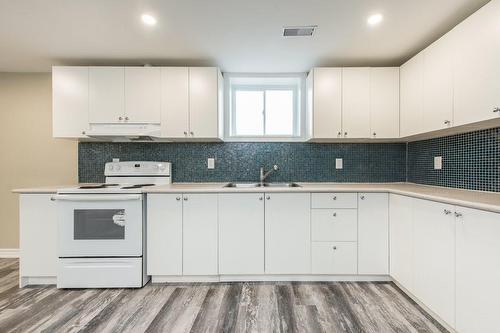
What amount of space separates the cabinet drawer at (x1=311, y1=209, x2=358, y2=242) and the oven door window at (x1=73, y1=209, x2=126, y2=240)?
1757mm

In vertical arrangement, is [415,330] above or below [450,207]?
below

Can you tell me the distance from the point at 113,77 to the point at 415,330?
3.33 meters

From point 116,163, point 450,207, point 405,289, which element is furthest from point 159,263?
point 450,207

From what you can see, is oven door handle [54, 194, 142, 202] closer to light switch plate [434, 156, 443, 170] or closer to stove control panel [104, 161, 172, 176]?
stove control panel [104, 161, 172, 176]

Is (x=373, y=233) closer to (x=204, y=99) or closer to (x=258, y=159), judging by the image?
(x=258, y=159)

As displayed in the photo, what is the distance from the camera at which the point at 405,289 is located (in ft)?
6.89

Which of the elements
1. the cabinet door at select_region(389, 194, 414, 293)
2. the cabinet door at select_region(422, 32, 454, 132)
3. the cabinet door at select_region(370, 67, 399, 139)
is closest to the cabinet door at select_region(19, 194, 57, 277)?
the cabinet door at select_region(389, 194, 414, 293)

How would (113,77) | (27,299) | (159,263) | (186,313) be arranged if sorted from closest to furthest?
(186,313) → (27,299) → (159,263) → (113,77)

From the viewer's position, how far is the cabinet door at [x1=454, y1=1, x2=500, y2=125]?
1484mm

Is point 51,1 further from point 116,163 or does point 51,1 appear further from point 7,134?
point 7,134

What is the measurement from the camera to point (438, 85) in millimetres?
1960

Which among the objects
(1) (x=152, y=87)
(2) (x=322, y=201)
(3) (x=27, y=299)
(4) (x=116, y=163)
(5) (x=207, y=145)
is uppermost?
(1) (x=152, y=87)

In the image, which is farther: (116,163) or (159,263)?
(116,163)

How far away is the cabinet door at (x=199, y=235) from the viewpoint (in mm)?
2305
